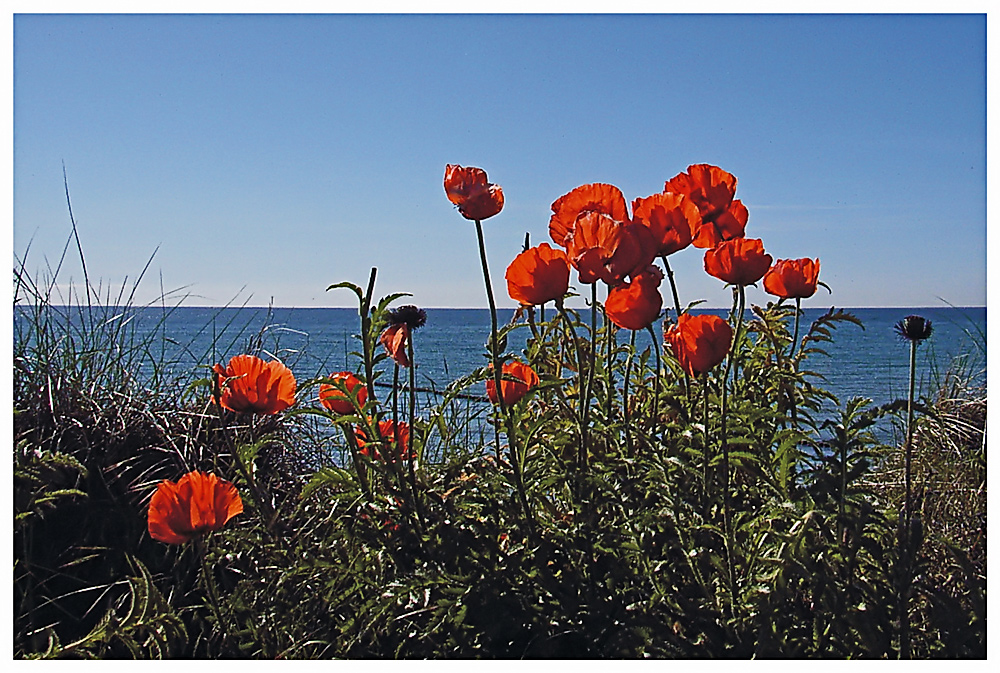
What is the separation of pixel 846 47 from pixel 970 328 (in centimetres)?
143

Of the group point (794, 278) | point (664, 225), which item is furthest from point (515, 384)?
point (794, 278)

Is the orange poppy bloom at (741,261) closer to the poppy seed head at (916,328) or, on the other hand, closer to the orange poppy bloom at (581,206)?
the orange poppy bloom at (581,206)

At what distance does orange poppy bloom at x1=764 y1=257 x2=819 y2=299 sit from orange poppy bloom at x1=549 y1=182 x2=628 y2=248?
0.79 feet

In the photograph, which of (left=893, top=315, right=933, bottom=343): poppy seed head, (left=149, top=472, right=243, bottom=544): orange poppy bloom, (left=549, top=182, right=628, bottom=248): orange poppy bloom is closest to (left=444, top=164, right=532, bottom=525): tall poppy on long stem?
(left=549, top=182, right=628, bottom=248): orange poppy bloom

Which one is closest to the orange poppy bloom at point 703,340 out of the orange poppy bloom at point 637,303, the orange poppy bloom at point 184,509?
the orange poppy bloom at point 637,303

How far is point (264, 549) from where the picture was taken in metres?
1.31

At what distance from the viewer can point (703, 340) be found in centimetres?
99

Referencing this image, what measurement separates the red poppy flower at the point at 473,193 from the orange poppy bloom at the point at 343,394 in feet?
0.86

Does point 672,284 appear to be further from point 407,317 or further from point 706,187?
point 407,317

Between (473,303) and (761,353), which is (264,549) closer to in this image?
(473,303)

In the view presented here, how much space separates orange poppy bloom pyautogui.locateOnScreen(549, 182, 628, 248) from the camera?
1.13 metres

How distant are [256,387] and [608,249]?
1.65 feet

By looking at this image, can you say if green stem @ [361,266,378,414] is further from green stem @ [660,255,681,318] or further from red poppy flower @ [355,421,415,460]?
green stem @ [660,255,681,318]

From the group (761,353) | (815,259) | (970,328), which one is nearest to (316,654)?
(761,353)
